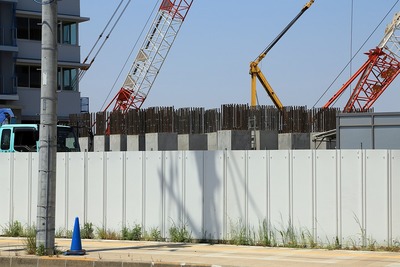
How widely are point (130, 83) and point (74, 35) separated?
2089cm

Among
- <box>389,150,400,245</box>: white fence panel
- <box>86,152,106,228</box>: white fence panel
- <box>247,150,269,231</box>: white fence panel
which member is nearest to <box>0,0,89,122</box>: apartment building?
<box>86,152,106,228</box>: white fence panel

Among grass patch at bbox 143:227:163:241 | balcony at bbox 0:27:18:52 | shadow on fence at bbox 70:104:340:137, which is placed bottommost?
grass patch at bbox 143:227:163:241

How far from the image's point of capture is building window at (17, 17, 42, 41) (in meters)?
56.9

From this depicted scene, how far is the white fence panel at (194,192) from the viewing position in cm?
1791

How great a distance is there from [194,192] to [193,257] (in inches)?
128

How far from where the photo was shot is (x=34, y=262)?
1534 cm

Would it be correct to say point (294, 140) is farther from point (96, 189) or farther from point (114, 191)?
point (114, 191)

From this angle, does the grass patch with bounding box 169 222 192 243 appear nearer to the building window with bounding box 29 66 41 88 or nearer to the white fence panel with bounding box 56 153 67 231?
the white fence panel with bounding box 56 153 67 231

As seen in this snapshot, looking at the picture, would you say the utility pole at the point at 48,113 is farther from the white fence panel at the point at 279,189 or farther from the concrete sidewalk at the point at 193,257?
the white fence panel at the point at 279,189

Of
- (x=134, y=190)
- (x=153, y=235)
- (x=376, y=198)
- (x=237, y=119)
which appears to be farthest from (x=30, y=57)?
(x=376, y=198)

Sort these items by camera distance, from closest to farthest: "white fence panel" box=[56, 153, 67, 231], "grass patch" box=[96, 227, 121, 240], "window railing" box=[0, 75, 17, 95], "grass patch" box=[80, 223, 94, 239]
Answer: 1. "grass patch" box=[96, 227, 121, 240]
2. "grass patch" box=[80, 223, 94, 239]
3. "white fence panel" box=[56, 153, 67, 231]
4. "window railing" box=[0, 75, 17, 95]

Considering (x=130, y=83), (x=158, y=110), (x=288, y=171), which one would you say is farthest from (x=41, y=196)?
(x=130, y=83)

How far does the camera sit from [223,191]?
17.6 metres

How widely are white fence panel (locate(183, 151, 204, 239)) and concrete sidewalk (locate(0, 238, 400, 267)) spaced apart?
699mm
